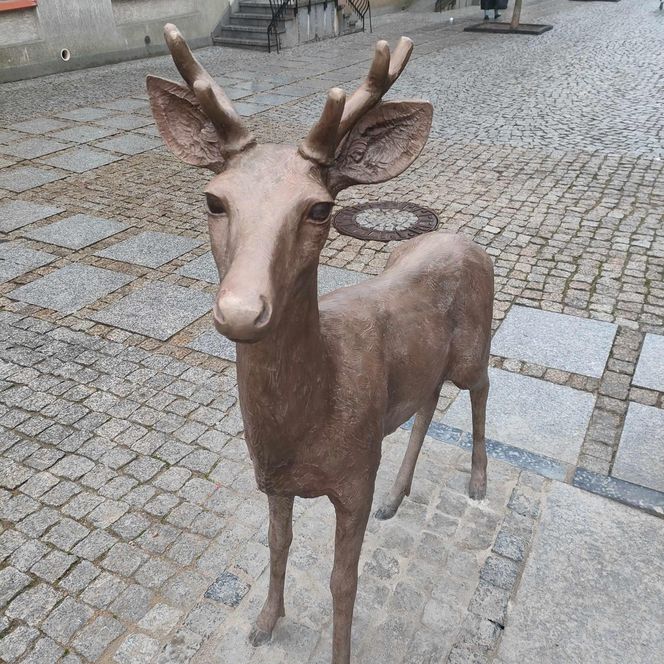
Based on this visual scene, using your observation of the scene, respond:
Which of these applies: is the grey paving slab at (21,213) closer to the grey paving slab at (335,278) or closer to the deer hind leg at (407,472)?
the grey paving slab at (335,278)

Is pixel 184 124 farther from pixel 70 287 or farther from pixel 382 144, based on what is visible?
pixel 70 287

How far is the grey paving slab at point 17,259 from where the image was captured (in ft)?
18.9

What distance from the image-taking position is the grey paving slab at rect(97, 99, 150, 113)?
35.4 feet

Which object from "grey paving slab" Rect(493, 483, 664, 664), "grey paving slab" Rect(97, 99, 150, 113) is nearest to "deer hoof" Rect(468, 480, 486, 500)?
"grey paving slab" Rect(493, 483, 664, 664)

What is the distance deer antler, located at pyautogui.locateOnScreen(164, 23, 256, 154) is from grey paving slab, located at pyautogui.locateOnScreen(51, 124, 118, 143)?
27.5 ft

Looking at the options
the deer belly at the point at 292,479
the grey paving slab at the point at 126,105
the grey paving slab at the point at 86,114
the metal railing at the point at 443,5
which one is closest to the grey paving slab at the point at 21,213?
the grey paving slab at the point at 86,114

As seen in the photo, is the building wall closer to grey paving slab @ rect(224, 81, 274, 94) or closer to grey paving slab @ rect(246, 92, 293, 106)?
grey paving slab @ rect(224, 81, 274, 94)

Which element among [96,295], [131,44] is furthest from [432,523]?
[131,44]

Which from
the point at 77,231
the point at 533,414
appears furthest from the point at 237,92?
the point at 533,414

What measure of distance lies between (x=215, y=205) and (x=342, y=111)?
0.41 metres

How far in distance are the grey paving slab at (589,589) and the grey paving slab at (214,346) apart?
2.51 m

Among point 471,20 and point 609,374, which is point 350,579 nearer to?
point 609,374

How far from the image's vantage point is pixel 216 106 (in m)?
1.65

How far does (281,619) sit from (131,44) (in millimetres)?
14911
